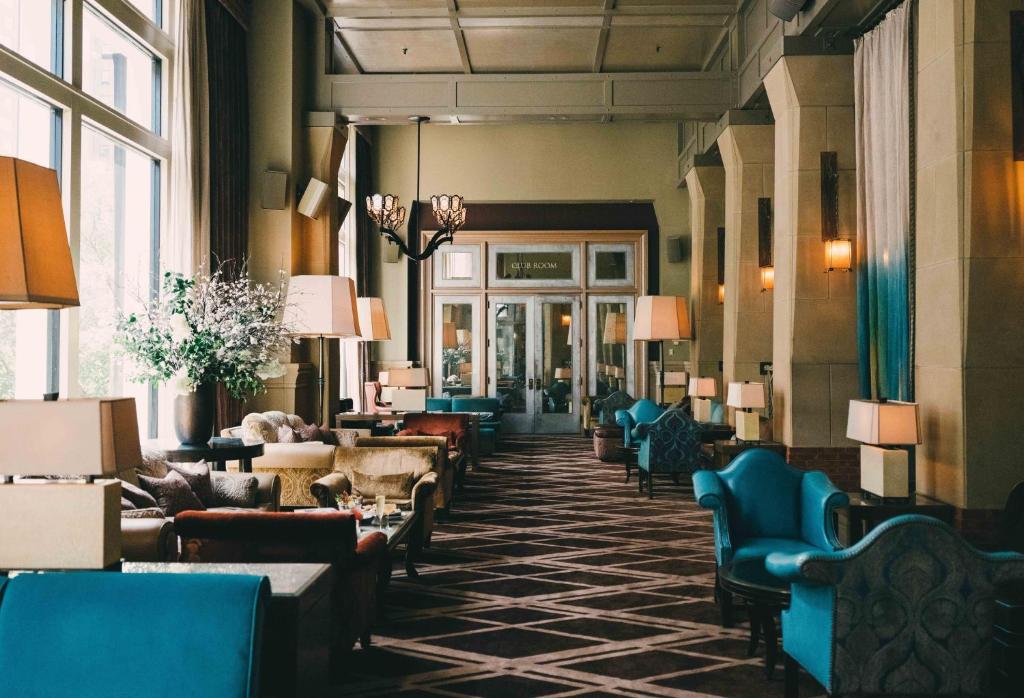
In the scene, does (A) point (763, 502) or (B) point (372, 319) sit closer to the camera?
(A) point (763, 502)

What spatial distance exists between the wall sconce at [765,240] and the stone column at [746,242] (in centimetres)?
14

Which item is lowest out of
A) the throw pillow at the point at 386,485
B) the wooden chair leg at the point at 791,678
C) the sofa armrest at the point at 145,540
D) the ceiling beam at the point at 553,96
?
the wooden chair leg at the point at 791,678

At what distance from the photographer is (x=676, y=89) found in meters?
9.39

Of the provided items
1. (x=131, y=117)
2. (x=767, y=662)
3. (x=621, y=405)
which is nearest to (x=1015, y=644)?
(x=767, y=662)

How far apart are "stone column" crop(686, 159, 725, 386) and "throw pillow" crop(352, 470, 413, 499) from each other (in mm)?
6548

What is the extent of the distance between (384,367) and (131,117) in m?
8.00

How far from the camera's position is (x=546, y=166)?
14.3 meters

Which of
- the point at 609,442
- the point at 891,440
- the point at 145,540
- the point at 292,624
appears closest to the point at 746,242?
the point at 609,442

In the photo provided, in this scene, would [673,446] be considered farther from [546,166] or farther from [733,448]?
[546,166]

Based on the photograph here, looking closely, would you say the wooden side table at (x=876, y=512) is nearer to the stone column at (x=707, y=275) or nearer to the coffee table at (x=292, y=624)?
the coffee table at (x=292, y=624)

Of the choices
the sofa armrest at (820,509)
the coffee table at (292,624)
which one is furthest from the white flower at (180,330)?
the sofa armrest at (820,509)

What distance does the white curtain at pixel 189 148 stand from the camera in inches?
267

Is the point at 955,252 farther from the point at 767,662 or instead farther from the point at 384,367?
the point at 384,367

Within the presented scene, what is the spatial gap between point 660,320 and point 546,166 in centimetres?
475
